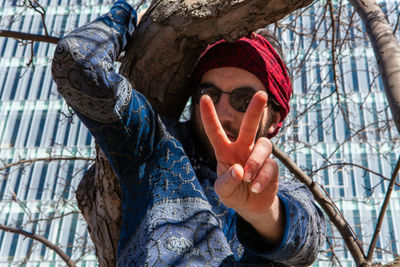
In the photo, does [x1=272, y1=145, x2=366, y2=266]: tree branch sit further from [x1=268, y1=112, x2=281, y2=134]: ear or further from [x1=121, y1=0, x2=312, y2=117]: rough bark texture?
[x1=121, y1=0, x2=312, y2=117]: rough bark texture

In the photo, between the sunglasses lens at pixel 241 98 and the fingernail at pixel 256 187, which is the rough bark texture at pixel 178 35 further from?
the fingernail at pixel 256 187

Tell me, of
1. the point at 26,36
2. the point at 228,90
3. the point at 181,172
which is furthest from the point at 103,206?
the point at 26,36

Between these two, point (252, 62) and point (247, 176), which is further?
point (252, 62)

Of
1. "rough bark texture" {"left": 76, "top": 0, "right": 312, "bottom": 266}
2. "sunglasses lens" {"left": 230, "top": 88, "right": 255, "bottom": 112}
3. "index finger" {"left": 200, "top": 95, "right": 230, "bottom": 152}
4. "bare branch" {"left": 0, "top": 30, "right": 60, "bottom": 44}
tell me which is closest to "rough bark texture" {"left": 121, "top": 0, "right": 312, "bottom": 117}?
"rough bark texture" {"left": 76, "top": 0, "right": 312, "bottom": 266}

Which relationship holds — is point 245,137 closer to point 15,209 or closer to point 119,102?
point 119,102

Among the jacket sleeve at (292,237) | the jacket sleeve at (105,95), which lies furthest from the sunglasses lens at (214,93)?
the jacket sleeve at (292,237)

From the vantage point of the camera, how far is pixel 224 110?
1.84 meters

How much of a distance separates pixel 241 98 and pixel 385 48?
1038mm

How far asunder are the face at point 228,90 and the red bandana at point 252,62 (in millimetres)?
23

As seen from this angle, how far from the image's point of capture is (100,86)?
152 cm

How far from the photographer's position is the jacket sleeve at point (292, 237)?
1.46 meters

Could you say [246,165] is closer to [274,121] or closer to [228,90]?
[228,90]

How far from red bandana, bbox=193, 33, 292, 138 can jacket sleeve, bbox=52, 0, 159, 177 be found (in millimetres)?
426

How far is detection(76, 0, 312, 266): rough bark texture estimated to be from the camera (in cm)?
182
